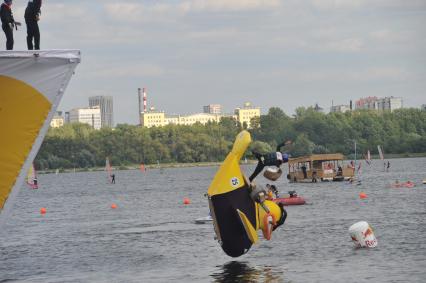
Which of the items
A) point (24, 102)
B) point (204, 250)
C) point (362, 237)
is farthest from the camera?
point (204, 250)

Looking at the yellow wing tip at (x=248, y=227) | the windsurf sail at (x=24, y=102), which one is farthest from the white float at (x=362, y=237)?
the windsurf sail at (x=24, y=102)

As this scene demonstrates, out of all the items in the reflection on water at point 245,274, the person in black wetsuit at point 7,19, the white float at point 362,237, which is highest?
the person in black wetsuit at point 7,19

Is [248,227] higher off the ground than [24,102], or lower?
lower

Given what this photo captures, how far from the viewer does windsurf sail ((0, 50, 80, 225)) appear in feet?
73.3

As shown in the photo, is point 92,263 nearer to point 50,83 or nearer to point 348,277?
point 348,277

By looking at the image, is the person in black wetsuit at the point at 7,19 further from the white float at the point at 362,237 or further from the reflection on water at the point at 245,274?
the white float at the point at 362,237

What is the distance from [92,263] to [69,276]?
430cm

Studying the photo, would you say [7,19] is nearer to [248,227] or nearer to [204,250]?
[248,227]

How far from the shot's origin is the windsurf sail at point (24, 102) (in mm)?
22328

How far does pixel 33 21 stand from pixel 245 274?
1428 cm

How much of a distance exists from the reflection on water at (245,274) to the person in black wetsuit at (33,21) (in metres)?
12.5

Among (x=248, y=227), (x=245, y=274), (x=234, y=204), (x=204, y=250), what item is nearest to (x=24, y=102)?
(x=234, y=204)

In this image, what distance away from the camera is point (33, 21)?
2494 centimetres

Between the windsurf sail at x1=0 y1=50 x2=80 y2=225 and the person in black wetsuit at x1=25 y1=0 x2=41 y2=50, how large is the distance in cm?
238
